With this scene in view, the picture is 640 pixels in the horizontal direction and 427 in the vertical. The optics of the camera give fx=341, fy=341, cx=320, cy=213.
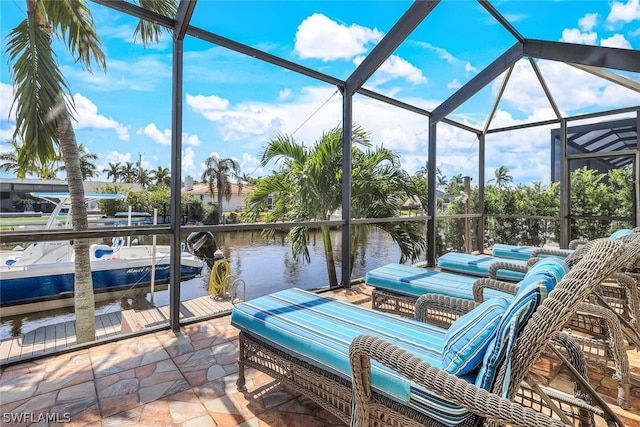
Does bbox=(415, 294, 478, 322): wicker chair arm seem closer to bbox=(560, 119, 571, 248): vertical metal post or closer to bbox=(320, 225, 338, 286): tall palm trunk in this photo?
bbox=(320, 225, 338, 286): tall palm trunk

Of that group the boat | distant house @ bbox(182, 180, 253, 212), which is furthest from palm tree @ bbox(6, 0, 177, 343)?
distant house @ bbox(182, 180, 253, 212)

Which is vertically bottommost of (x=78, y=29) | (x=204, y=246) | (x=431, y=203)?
(x=204, y=246)

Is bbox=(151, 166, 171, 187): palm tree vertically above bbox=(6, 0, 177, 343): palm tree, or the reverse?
bbox=(6, 0, 177, 343): palm tree

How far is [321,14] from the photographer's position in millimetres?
3965

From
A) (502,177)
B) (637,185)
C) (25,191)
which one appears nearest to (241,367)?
(25,191)

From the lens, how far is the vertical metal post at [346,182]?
196 inches

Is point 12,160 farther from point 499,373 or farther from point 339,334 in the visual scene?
point 499,373

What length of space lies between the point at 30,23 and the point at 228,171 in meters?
2.60

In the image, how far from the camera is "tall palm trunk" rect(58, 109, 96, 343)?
3.03m

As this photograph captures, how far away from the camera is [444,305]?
230 centimetres

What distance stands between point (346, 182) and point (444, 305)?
9.93 ft

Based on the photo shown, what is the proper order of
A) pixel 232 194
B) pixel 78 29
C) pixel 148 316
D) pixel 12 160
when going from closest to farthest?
pixel 12 160 < pixel 78 29 < pixel 148 316 < pixel 232 194

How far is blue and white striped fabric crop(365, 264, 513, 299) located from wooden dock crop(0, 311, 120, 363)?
2.73m

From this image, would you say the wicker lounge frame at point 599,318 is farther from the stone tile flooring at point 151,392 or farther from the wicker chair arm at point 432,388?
the wicker chair arm at point 432,388
